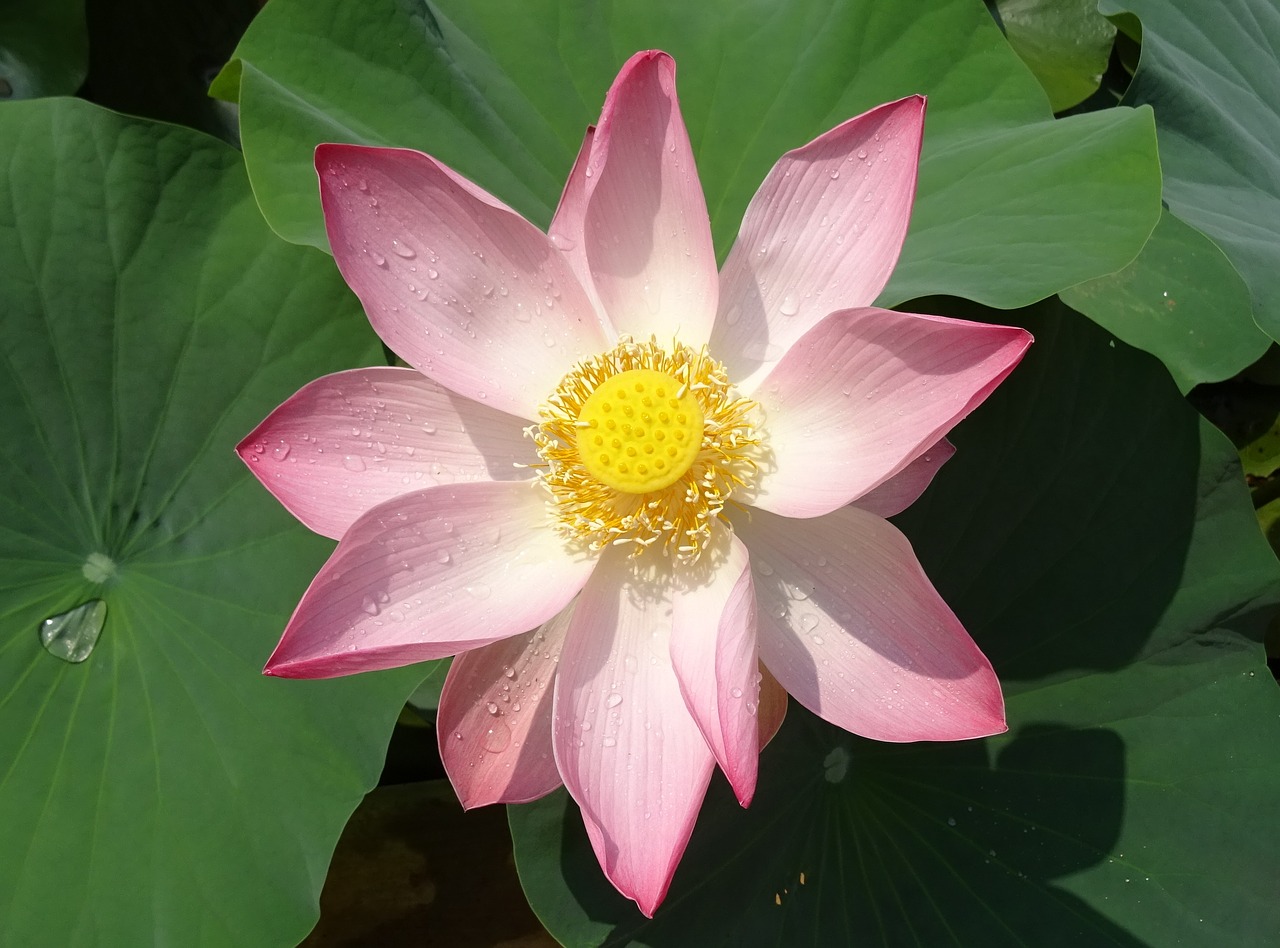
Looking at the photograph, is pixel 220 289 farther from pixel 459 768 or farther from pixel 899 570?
pixel 899 570

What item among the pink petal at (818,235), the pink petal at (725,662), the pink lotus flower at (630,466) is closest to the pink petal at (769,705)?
the pink lotus flower at (630,466)

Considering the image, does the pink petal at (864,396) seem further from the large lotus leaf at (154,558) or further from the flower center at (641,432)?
the large lotus leaf at (154,558)

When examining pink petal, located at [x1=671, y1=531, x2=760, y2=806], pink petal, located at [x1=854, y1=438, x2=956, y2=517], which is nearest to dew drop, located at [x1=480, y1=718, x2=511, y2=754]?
pink petal, located at [x1=671, y1=531, x2=760, y2=806]

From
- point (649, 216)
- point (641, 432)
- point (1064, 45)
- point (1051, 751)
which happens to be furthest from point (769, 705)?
point (1064, 45)

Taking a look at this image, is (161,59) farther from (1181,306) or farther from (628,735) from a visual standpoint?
(1181,306)

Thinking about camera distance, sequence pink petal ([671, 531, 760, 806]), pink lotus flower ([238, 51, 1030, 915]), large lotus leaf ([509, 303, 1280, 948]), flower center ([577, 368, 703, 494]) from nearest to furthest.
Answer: pink petal ([671, 531, 760, 806]), pink lotus flower ([238, 51, 1030, 915]), flower center ([577, 368, 703, 494]), large lotus leaf ([509, 303, 1280, 948])

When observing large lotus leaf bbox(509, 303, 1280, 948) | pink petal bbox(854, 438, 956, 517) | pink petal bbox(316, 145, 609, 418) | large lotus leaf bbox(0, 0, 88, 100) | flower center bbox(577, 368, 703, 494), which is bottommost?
large lotus leaf bbox(509, 303, 1280, 948)

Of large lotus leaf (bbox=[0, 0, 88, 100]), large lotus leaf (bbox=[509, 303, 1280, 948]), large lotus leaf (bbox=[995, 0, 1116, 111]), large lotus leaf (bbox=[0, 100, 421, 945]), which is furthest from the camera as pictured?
large lotus leaf (bbox=[995, 0, 1116, 111])

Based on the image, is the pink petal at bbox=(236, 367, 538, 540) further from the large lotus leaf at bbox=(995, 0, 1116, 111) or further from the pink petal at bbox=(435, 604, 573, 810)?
the large lotus leaf at bbox=(995, 0, 1116, 111)
